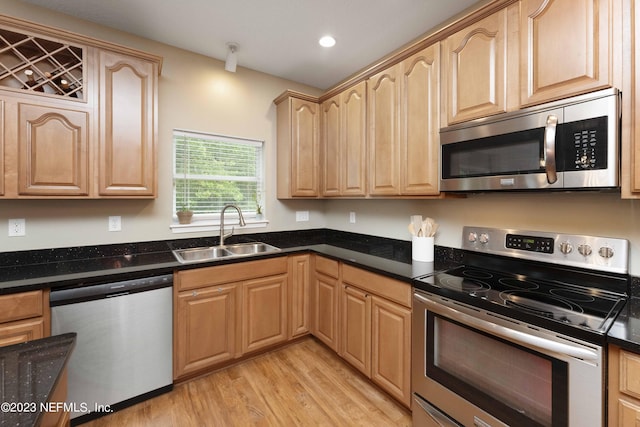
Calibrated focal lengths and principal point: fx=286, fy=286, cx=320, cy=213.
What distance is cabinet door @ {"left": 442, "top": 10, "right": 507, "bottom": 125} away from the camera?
1582mm

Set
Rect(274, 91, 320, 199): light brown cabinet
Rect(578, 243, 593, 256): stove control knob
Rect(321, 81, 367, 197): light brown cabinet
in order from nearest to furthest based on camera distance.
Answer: Rect(578, 243, 593, 256): stove control knob, Rect(321, 81, 367, 197): light brown cabinet, Rect(274, 91, 320, 199): light brown cabinet

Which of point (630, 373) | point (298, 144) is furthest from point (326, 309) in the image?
point (630, 373)

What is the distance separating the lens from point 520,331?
1.22 metres

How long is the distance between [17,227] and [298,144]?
2.25 m

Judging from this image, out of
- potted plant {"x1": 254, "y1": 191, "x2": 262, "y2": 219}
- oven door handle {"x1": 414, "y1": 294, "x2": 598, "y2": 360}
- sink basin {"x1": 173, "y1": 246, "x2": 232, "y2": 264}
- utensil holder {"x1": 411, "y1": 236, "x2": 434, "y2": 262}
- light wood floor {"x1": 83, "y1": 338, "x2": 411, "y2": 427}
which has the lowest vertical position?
light wood floor {"x1": 83, "y1": 338, "x2": 411, "y2": 427}

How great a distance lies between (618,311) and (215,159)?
9.76ft

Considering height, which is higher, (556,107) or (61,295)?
(556,107)

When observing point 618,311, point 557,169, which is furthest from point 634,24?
point 618,311

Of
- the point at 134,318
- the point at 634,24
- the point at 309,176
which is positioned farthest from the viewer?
the point at 309,176

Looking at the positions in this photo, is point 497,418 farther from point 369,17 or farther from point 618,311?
point 369,17

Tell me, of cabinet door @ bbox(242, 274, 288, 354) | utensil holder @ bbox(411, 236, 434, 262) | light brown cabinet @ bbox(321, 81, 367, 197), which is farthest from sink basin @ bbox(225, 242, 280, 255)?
utensil holder @ bbox(411, 236, 434, 262)

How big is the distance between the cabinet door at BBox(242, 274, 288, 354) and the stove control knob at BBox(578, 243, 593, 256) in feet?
6.66

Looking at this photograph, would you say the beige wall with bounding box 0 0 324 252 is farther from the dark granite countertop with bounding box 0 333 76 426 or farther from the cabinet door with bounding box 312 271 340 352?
the dark granite countertop with bounding box 0 333 76 426

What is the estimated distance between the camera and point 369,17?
6.93 feet
